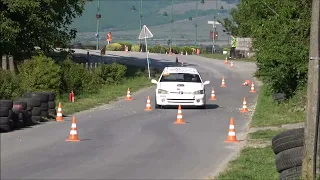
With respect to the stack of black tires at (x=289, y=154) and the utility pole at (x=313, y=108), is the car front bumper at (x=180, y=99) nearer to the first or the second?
the stack of black tires at (x=289, y=154)

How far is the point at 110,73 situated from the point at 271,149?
27.9 metres

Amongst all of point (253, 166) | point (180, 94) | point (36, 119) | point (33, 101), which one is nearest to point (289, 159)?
point (253, 166)

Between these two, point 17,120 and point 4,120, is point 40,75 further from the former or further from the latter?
point 4,120

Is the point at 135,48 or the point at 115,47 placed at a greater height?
the point at 115,47

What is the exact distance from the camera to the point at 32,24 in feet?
137

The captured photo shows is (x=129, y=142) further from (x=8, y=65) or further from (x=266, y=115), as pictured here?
(x=8, y=65)

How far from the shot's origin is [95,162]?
53.0 ft

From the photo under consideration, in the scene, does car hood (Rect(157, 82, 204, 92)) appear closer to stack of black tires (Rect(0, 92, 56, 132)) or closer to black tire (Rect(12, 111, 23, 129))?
stack of black tires (Rect(0, 92, 56, 132))

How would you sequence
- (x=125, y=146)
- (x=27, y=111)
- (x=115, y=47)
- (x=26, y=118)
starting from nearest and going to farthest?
(x=125, y=146) → (x=26, y=118) → (x=27, y=111) → (x=115, y=47)

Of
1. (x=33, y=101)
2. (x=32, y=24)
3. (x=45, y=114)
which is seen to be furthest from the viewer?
(x=32, y=24)

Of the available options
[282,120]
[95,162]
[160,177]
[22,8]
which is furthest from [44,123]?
[22,8]

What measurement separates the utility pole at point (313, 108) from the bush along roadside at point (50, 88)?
34.6 feet

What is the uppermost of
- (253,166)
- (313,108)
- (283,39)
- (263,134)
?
(283,39)

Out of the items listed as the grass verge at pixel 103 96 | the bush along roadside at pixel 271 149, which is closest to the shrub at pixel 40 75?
the grass verge at pixel 103 96
